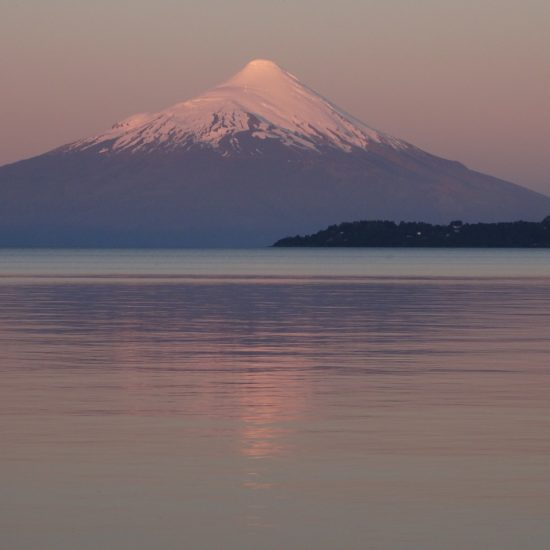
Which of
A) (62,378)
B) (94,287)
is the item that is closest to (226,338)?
(62,378)

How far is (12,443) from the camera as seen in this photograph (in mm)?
20766

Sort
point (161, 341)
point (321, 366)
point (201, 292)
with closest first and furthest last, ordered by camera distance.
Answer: point (321, 366), point (161, 341), point (201, 292)

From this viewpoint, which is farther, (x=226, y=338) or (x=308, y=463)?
(x=226, y=338)

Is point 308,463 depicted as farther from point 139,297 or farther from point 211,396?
point 139,297

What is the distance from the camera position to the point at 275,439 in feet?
69.9

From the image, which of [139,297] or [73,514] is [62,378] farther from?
[139,297]

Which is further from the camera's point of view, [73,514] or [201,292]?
[201,292]

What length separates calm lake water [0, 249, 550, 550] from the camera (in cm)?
1548

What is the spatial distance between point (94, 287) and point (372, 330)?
4452 centimetres

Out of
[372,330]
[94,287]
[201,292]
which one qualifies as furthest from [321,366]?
[94,287]

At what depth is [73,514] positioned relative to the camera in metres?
16.0

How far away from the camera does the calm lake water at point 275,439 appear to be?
50.8 feet

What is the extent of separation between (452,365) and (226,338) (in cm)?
1034

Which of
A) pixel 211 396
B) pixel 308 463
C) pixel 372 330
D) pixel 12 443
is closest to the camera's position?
pixel 308 463
